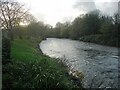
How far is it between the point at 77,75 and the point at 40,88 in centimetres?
523

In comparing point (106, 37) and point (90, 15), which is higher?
point (90, 15)

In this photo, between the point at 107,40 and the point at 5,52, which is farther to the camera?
the point at 107,40

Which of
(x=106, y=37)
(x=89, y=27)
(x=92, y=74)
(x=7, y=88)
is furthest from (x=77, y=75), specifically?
(x=89, y=27)

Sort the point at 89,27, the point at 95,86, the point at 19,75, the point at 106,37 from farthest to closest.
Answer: the point at 89,27 < the point at 106,37 < the point at 95,86 < the point at 19,75

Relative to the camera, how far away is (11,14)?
4325 centimetres

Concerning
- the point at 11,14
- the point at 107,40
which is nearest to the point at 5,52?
the point at 11,14

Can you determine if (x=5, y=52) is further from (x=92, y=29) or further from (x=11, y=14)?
(x=92, y=29)

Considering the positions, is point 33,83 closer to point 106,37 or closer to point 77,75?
point 77,75

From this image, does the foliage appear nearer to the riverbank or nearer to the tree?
the tree

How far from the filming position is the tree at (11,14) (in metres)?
40.9

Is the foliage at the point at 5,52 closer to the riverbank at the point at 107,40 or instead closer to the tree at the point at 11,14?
the tree at the point at 11,14

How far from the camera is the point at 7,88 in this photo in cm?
983

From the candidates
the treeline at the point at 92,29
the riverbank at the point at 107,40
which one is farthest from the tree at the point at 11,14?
the riverbank at the point at 107,40

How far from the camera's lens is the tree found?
40.9 metres
